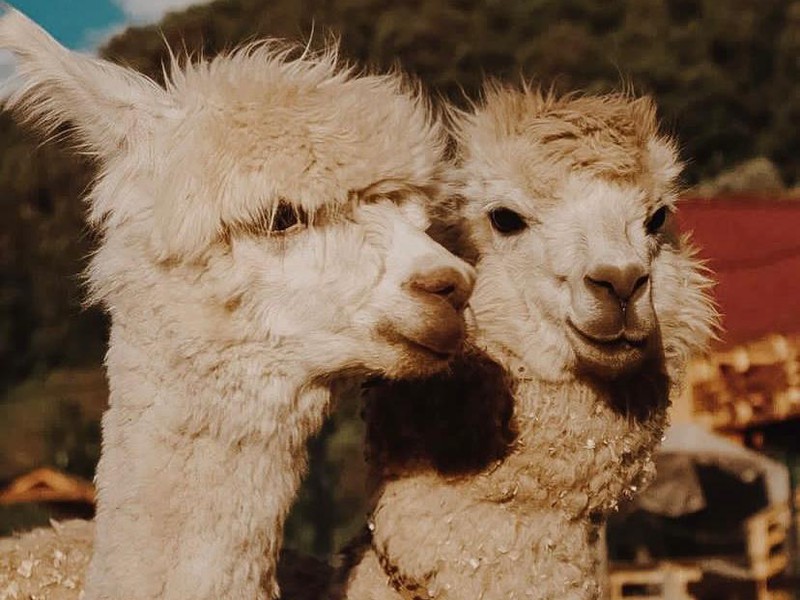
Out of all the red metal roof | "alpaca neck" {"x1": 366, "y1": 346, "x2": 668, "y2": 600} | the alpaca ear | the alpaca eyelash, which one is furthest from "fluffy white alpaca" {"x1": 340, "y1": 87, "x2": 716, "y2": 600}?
the red metal roof

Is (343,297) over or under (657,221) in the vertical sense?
under

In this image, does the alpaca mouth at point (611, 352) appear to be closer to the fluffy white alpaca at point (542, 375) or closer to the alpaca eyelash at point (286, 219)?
the fluffy white alpaca at point (542, 375)

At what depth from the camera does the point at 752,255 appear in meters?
15.1

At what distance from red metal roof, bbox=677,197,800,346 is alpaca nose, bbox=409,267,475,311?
31.3ft

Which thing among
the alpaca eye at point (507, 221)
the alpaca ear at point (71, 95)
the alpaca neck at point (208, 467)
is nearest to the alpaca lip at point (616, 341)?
the alpaca eye at point (507, 221)

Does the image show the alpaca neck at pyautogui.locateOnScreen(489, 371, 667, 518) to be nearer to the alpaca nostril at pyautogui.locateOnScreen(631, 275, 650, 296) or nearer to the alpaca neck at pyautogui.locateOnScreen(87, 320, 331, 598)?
the alpaca nostril at pyautogui.locateOnScreen(631, 275, 650, 296)

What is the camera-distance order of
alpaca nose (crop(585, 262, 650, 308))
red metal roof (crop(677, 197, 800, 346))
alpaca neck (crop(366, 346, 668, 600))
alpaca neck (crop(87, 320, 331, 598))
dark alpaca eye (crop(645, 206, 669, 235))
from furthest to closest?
red metal roof (crop(677, 197, 800, 346)) → dark alpaca eye (crop(645, 206, 669, 235)) → alpaca nose (crop(585, 262, 650, 308)) → alpaca neck (crop(366, 346, 668, 600)) → alpaca neck (crop(87, 320, 331, 598))

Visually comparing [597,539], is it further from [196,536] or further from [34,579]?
[34,579]

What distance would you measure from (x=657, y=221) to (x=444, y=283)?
128cm

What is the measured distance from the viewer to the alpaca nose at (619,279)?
3.60 metres

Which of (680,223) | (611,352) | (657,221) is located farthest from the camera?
(680,223)

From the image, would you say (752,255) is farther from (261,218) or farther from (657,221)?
(261,218)

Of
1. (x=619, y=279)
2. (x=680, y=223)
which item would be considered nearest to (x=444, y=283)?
(x=619, y=279)

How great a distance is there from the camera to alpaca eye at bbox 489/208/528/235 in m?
3.98
